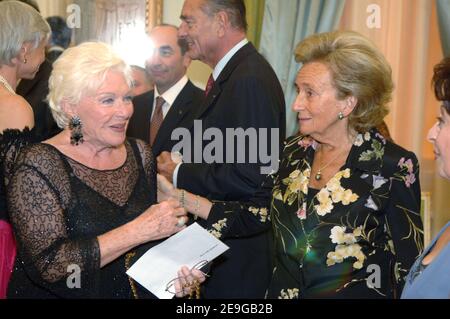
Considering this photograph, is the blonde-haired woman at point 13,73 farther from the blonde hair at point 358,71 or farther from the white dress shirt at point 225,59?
the blonde hair at point 358,71

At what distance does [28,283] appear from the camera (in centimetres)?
253

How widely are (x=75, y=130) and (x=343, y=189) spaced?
101 cm

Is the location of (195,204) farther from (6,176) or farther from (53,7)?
(53,7)

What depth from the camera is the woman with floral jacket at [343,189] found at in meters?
2.65

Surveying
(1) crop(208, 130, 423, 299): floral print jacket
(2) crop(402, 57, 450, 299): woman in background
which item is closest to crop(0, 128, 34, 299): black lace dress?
(1) crop(208, 130, 423, 299): floral print jacket

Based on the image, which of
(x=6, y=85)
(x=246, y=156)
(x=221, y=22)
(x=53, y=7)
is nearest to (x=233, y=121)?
(x=246, y=156)

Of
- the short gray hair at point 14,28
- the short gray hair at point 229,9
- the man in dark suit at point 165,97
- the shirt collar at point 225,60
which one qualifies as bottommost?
the man in dark suit at point 165,97

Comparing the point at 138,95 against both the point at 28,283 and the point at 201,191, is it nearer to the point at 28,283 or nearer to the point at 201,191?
the point at 201,191

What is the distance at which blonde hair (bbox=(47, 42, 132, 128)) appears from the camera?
8.35 ft

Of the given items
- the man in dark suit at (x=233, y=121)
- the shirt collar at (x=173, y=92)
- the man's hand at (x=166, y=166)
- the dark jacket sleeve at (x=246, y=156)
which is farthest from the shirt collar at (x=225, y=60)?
the shirt collar at (x=173, y=92)

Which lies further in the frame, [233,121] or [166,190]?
[233,121]

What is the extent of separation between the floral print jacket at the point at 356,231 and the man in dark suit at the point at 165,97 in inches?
Result: 48.8

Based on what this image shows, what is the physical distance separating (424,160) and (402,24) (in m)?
0.88

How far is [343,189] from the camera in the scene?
272cm
